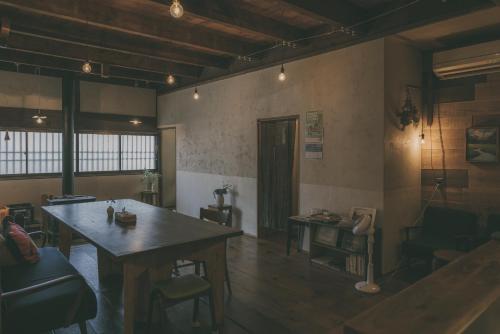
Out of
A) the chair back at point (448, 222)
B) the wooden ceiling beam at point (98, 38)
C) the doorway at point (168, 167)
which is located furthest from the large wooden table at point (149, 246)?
the doorway at point (168, 167)

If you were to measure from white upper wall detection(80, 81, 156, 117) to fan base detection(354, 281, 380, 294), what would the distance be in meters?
5.88

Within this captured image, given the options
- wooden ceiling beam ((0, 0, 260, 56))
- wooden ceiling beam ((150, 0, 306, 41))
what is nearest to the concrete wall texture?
wooden ceiling beam ((150, 0, 306, 41))

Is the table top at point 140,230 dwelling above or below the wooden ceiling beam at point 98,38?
below

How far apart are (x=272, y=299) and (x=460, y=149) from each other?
110 inches

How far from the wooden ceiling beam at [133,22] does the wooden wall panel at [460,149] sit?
2674 mm

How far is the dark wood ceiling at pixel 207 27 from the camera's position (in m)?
3.44

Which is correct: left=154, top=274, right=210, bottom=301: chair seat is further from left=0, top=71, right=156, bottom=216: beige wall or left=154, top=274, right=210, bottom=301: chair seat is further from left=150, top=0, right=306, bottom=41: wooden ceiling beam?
left=0, top=71, right=156, bottom=216: beige wall

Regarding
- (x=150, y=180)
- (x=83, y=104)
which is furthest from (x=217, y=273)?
(x=83, y=104)

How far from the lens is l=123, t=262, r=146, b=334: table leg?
2215 mm

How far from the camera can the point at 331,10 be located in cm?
349

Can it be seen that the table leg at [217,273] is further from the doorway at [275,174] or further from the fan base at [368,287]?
the doorway at [275,174]

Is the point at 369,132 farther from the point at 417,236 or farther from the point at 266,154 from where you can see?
the point at 266,154

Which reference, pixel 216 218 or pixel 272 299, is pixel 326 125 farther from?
pixel 272 299

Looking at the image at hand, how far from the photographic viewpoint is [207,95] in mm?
6262
